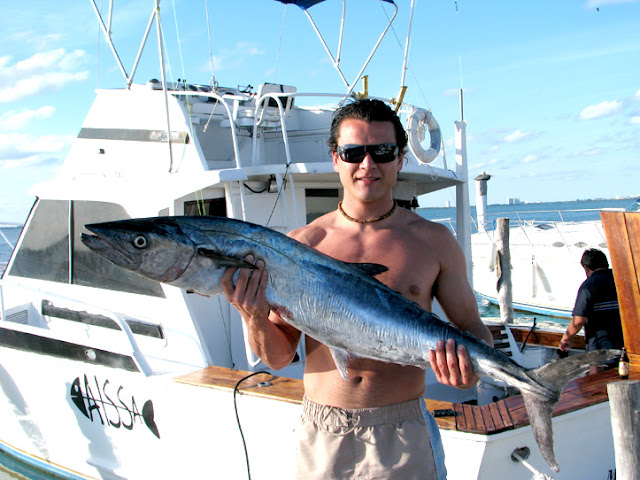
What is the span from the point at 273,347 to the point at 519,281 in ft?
63.4

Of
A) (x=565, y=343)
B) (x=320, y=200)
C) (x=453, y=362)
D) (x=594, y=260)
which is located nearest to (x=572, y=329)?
(x=565, y=343)

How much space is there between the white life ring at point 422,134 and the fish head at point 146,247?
14.8ft

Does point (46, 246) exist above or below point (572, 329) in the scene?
above

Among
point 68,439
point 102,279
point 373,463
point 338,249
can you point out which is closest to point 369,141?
point 338,249

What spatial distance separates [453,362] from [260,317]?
29.3 inches

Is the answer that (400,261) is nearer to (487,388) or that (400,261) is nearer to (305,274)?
(305,274)

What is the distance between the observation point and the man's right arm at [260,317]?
203cm

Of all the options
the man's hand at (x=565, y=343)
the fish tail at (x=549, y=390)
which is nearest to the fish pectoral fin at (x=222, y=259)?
the fish tail at (x=549, y=390)

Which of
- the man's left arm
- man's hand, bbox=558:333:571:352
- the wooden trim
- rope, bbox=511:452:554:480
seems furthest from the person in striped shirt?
the man's left arm

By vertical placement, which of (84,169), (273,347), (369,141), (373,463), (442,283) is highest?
(84,169)

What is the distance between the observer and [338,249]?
7.73 feet

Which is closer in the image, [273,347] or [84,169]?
[273,347]

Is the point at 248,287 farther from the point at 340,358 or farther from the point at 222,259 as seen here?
the point at 340,358

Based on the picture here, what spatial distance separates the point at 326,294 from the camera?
6.75 feet
